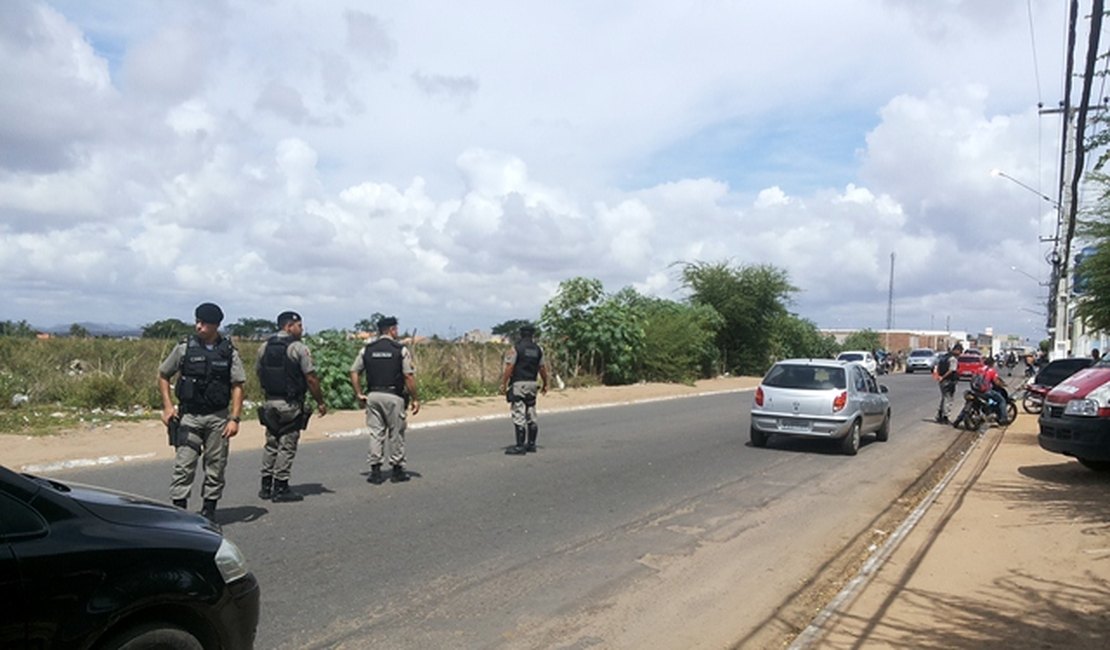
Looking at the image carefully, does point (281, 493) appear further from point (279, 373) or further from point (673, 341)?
point (673, 341)

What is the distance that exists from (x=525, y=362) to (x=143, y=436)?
640 cm

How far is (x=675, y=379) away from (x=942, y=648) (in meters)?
31.7

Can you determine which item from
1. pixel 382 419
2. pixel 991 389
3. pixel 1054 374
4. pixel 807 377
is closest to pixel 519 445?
pixel 382 419

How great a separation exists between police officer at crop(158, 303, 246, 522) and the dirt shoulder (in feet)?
16.7

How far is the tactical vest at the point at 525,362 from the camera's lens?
42.6ft

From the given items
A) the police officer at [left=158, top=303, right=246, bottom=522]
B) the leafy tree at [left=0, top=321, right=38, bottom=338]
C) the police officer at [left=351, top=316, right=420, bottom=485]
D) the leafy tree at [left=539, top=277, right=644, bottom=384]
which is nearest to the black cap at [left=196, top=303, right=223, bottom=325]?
the police officer at [left=158, top=303, right=246, bottom=522]

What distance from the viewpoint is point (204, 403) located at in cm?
753

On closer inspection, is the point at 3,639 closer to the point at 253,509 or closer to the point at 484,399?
the point at 253,509

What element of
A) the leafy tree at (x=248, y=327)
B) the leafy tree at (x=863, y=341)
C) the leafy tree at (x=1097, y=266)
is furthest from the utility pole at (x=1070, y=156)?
the leafy tree at (x=863, y=341)

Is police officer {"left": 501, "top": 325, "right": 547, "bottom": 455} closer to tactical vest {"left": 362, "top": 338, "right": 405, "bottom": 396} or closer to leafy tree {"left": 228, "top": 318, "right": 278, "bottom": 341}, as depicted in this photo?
tactical vest {"left": 362, "top": 338, "right": 405, "bottom": 396}

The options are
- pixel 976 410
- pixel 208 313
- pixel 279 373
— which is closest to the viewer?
pixel 208 313

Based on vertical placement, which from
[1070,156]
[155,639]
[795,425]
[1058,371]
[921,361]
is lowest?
[155,639]

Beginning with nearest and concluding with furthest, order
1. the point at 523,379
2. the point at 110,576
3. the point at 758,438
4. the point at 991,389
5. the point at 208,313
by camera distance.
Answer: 1. the point at 110,576
2. the point at 208,313
3. the point at 523,379
4. the point at 758,438
5. the point at 991,389

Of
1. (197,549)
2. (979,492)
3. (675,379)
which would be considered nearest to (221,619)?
(197,549)
